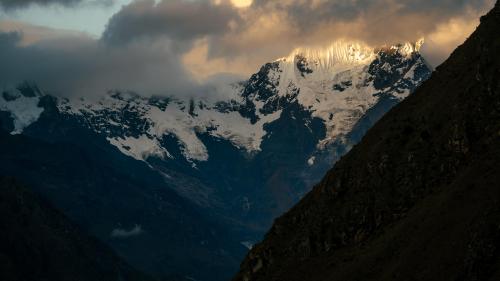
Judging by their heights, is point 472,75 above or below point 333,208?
above

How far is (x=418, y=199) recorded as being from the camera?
16938cm

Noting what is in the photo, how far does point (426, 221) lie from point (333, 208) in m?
32.6

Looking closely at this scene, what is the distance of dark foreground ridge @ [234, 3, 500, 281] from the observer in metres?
144

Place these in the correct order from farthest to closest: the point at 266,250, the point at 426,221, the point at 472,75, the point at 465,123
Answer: the point at 266,250 → the point at 472,75 → the point at 465,123 → the point at 426,221

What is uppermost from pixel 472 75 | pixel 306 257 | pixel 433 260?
pixel 472 75

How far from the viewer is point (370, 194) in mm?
179125

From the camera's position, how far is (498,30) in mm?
180250

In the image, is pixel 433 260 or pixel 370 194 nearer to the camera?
pixel 433 260

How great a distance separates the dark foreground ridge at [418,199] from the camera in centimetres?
14400

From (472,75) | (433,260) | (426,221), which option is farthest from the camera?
(472,75)

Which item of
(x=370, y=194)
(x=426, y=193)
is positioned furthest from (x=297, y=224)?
(x=426, y=193)

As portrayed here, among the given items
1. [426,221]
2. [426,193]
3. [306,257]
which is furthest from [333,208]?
[426,221]

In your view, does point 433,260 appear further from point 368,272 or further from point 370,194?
point 370,194

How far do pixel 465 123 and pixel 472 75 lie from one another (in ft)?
47.5
